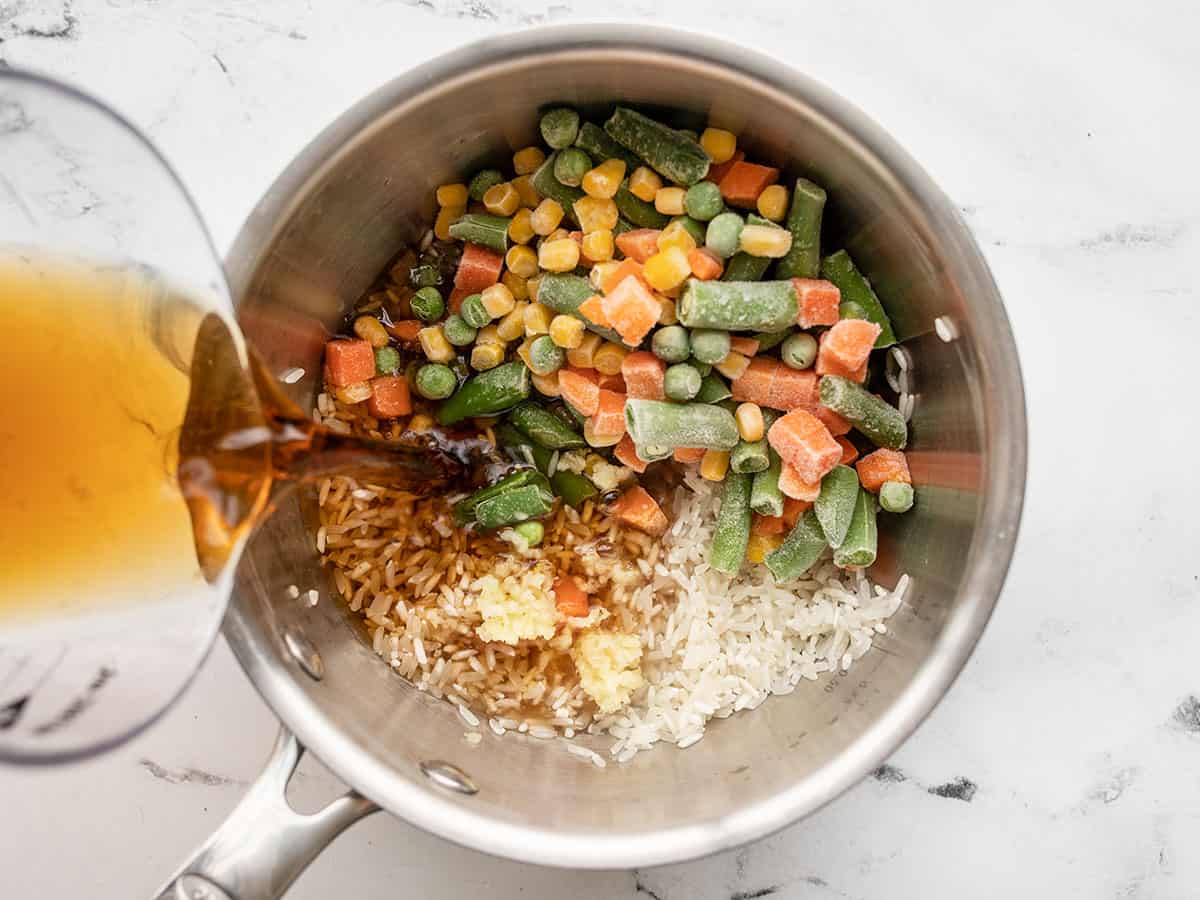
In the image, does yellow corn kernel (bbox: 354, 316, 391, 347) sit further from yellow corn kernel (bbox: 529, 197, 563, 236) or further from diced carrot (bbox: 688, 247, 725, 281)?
diced carrot (bbox: 688, 247, 725, 281)

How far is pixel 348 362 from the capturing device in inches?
82.4

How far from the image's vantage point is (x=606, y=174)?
1938 millimetres

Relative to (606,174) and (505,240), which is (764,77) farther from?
(505,240)

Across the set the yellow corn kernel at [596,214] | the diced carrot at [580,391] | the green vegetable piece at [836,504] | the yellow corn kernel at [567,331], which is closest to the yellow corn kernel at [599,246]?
the yellow corn kernel at [596,214]

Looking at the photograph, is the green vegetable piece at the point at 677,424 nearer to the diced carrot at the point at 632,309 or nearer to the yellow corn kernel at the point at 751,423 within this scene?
the yellow corn kernel at the point at 751,423

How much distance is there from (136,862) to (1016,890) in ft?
6.14

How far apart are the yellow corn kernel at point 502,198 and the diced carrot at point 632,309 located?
12.4 inches

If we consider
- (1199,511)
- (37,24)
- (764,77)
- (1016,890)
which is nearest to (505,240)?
(764,77)

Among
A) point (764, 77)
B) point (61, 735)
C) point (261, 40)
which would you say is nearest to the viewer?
point (61, 735)

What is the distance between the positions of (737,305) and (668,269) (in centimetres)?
14

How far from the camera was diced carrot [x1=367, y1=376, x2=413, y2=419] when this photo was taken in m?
2.14

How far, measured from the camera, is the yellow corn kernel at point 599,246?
1.94m

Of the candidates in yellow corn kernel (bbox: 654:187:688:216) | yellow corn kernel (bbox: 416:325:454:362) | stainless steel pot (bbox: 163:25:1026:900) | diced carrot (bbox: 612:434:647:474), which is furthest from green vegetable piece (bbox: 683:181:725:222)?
yellow corn kernel (bbox: 416:325:454:362)

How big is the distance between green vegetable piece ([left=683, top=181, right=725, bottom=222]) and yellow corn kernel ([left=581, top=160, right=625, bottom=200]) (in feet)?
0.45
